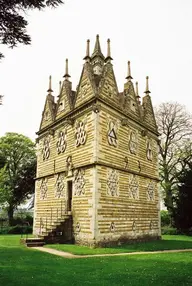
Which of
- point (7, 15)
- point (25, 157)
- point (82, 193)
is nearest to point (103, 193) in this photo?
point (82, 193)

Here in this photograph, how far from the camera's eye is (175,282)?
337 inches

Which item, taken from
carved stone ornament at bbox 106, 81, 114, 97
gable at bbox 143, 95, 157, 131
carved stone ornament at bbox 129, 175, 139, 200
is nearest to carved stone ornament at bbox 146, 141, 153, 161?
gable at bbox 143, 95, 157, 131

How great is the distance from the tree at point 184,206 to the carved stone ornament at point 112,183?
12.2m

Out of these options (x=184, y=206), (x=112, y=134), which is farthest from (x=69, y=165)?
(x=184, y=206)

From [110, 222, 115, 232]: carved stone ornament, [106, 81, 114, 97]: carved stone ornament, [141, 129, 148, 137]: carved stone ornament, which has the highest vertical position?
[106, 81, 114, 97]: carved stone ornament

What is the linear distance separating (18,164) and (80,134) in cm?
2382

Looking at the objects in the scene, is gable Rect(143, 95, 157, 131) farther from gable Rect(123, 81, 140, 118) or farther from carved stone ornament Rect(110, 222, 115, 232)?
carved stone ornament Rect(110, 222, 115, 232)

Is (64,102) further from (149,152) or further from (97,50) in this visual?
(149,152)

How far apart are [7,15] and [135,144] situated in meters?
16.3

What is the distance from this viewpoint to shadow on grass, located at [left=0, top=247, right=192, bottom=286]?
8.42m

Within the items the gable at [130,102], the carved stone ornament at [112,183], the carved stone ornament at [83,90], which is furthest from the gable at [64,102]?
the carved stone ornament at [112,183]

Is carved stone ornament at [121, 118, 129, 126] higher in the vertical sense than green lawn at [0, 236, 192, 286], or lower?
higher

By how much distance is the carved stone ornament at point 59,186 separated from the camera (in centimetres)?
2189

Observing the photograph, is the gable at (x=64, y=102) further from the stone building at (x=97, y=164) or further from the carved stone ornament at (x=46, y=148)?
the carved stone ornament at (x=46, y=148)
